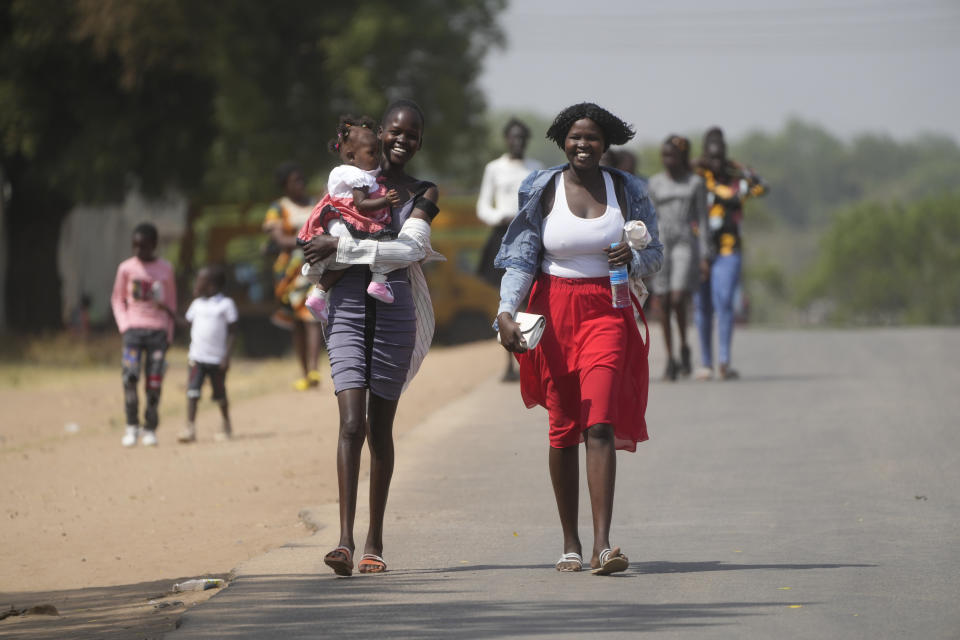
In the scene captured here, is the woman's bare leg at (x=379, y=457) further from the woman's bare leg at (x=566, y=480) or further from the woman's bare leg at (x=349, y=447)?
the woman's bare leg at (x=566, y=480)

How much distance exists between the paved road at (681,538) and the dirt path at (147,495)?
1.82 ft

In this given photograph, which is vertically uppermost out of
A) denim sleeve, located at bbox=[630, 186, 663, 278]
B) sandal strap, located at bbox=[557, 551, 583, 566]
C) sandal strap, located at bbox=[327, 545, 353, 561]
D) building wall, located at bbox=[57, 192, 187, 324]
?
building wall, located at bbox=[57, 192, 187, 324]

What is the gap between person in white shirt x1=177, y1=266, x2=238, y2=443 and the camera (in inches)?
491

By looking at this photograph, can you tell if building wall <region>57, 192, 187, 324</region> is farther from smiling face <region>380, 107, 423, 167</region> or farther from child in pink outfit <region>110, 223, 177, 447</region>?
smiling face <region>380, 107, 423, 167</region>

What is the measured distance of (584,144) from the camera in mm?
6695

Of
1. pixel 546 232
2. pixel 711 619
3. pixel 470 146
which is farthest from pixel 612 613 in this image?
pixel 470 146

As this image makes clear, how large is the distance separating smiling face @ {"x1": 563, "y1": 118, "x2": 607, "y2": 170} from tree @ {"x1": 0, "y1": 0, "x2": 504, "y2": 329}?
19996 mm

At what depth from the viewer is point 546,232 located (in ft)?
21.9

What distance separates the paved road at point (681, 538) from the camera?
5516 millimetres

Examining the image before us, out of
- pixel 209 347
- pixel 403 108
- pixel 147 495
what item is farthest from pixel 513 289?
pixel 209 347

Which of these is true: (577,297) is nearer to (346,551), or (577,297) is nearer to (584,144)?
(584,144)

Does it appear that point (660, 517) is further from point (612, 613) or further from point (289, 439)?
point (289, 439)

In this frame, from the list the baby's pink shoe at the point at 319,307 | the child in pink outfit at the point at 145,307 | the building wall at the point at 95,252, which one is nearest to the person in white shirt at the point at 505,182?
the child in pink outfit at the point at 145,307

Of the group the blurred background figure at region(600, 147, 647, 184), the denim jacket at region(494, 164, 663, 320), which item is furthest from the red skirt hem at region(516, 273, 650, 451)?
the blurred background figure at region(600, 147, 647, 184)
